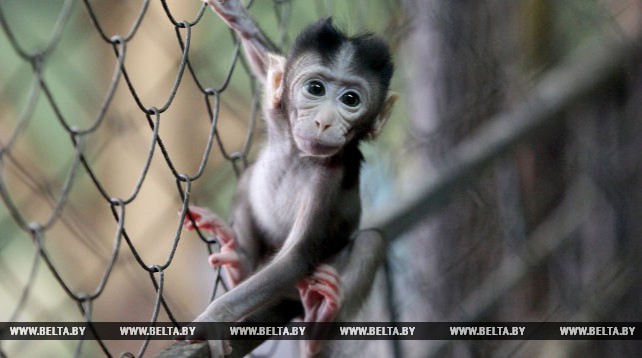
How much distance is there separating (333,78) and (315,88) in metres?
0.04

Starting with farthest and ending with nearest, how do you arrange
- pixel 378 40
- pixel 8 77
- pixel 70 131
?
pixel 8 77
pixel 378 40
pixel 70 131

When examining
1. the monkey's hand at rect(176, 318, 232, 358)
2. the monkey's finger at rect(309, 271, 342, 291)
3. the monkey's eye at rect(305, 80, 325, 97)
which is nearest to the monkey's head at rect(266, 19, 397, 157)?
the monkey's eye at rect(305, 80, 325, 97)

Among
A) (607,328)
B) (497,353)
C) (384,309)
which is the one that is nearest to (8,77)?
(384,309)

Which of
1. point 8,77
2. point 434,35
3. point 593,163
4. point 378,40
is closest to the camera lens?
point 378,40

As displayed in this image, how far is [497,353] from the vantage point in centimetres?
223

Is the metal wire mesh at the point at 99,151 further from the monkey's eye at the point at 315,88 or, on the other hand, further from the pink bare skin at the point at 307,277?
the monkey's eye at the point at 315,88

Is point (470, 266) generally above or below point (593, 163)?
below

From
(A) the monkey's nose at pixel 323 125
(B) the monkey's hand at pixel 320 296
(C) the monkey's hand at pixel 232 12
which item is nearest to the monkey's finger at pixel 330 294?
(B) the monkey's hand at pixel 320 296

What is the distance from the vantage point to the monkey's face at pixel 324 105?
160cm

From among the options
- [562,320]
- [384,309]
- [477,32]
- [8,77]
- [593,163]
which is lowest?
[384,309]

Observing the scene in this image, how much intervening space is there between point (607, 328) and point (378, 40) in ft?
3.79

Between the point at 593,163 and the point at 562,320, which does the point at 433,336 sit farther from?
the point at 593,163

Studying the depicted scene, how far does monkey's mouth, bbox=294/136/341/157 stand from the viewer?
1.60 meters

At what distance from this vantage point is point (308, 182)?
172 centimetres
